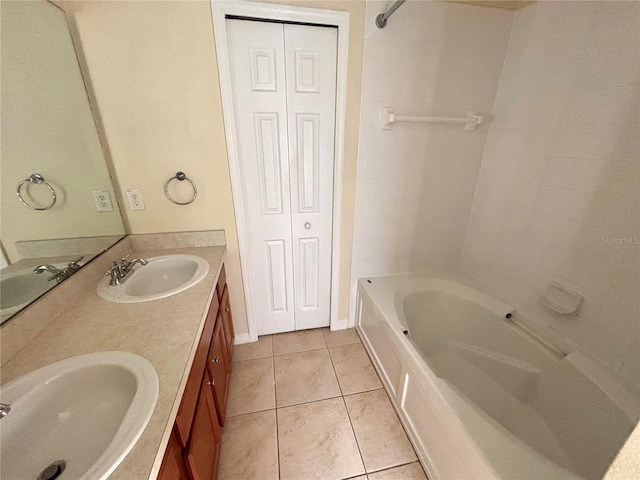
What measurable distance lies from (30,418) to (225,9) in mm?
1712

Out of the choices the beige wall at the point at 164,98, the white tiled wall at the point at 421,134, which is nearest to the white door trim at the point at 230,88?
the beige wall at the point at 164,98

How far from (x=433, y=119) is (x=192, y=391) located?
184 centimetres

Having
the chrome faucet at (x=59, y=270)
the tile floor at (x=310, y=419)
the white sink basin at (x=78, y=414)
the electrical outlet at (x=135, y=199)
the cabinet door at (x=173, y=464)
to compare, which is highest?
the electrical outlet at (x=135, y=199)

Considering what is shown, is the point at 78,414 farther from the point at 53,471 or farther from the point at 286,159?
the point at 286,159

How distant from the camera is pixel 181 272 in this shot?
143cm

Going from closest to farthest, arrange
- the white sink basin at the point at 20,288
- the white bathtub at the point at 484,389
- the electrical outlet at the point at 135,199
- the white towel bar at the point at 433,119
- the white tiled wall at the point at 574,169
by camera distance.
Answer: the white sink basin at the point at 20,288 < the white bathtub at the point at 484,389 < the white tiled wall at the point at 574,169 < the electrical outlet at the point at 135,199 < the white towel bar at the point at 433,119

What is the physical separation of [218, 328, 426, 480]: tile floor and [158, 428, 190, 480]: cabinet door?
2.03 feet

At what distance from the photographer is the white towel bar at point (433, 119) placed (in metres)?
1.51

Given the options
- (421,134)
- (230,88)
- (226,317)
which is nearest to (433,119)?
(421,134)

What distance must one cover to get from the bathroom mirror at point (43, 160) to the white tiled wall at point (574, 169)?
Answer: 234cm

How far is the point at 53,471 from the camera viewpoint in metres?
0.59

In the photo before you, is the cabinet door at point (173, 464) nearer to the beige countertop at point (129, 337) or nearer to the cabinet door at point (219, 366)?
the beige countertop at point (129, 337)

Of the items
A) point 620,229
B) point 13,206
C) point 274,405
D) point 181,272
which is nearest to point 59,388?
point 13,206

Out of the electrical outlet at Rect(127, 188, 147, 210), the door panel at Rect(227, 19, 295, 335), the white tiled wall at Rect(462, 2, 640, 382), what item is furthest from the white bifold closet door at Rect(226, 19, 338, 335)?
the white tiled wall at Rect(462, 2, 640, 382)
